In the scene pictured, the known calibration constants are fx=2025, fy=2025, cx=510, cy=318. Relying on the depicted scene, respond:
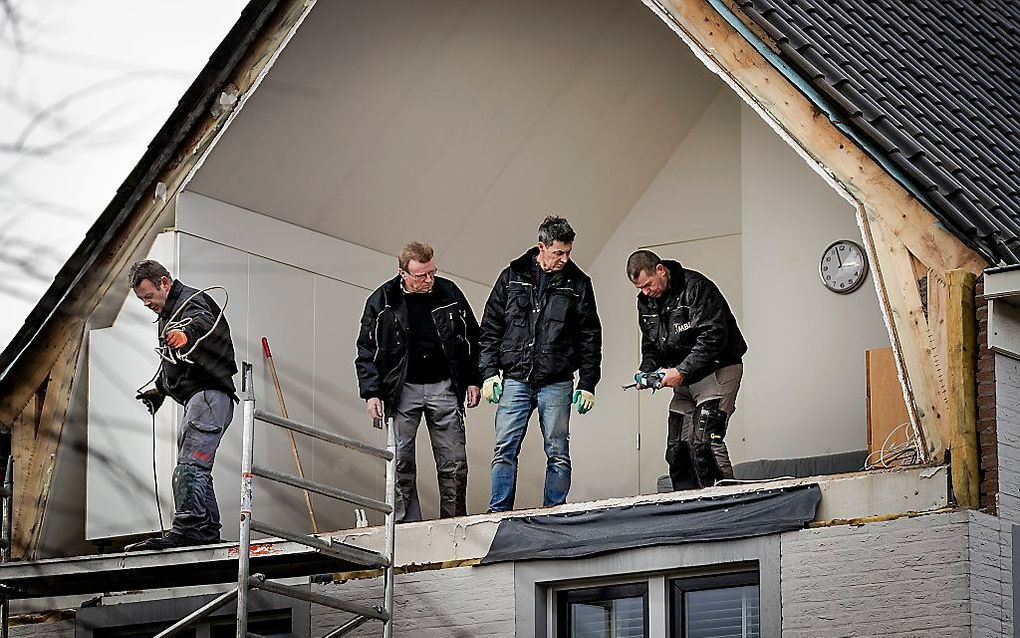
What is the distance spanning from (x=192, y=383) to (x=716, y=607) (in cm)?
366

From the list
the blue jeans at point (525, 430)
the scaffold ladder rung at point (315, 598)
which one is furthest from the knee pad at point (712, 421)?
the scaffold ladder rung at point (315, 598)

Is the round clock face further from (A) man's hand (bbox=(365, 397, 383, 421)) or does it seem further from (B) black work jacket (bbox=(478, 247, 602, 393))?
(A) man's hand (bbox=(365, 397, 383, 421))

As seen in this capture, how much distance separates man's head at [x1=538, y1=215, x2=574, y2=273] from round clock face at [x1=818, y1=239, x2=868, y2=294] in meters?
3.63

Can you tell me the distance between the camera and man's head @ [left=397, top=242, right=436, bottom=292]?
43.2ft

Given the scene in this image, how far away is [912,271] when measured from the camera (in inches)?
437

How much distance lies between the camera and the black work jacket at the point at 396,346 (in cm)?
1320

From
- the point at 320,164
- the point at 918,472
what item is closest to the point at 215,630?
the point at 320,164

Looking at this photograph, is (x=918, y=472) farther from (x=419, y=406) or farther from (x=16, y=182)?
(x=16, y=182)

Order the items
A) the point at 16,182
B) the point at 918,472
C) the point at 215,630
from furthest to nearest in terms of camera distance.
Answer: the point at 16,182
the point at 215,630
the point at 918,472

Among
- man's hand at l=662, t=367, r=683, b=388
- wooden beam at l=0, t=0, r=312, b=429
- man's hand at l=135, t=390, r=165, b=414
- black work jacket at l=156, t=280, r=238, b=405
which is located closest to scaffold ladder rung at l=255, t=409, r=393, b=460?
black work jacket at l=156, t=280, r=238, b=405

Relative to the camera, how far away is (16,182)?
16.7 m

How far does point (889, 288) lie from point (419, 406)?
3.45 meters

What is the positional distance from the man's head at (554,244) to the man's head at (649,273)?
421 millimetres

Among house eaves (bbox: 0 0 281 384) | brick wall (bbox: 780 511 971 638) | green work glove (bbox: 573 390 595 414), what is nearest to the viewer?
brick wall (bbox: 780 511 971 638)
